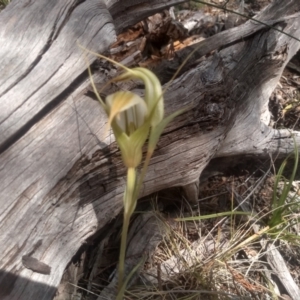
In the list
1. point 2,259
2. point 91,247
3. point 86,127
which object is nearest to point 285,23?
point 86,127

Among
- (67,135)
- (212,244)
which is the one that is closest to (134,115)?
(67,135)

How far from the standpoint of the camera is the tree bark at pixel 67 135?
1313mm

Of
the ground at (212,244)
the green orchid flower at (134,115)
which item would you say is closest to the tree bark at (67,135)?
the ground at (212,244)

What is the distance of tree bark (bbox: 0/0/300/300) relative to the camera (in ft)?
4.31

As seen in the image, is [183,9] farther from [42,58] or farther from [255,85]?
[42,58]

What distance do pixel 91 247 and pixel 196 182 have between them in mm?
478

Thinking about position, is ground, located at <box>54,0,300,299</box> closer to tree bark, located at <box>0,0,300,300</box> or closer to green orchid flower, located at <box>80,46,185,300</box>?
tree bark, located at <box>0,0,300,300</box>

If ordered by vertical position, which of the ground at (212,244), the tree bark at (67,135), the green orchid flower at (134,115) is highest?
the green orchid flower at (134,115)

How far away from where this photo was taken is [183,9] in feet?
9.63

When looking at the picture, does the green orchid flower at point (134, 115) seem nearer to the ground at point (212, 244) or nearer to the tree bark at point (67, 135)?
the tree bark at point (67, 135)

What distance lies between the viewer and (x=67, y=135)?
1.46 metres

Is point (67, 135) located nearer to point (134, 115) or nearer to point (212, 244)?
point (134, 115)

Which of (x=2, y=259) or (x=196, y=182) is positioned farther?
(x=196, y=182)

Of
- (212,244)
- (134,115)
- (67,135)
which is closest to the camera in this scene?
(134,115)
